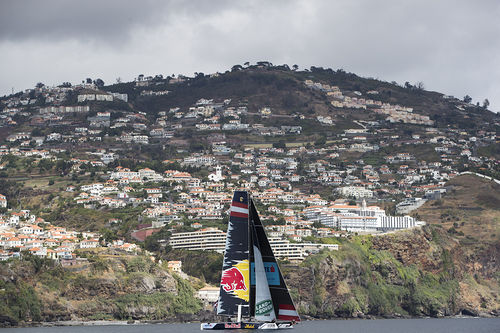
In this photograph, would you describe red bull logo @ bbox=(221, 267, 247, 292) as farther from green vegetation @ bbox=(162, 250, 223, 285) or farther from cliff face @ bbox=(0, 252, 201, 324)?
green vegetation @ bbox=(162, 250, 223, 285)

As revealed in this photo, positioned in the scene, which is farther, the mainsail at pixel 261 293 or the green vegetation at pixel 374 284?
the green vegetation at pixel 374 284

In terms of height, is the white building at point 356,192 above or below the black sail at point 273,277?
above

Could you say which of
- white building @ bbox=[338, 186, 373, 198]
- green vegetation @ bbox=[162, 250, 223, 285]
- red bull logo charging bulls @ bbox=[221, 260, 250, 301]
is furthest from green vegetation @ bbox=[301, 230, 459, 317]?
red bull logo charging bulls @ bbox=[221, 260, 250, 301]

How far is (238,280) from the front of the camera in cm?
4575

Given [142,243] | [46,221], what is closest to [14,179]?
[46,221]

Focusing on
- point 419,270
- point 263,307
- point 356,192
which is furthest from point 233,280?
point 356,192

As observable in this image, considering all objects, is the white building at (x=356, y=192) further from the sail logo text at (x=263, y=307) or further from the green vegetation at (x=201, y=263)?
the sail logo text at (x=263, y=307)

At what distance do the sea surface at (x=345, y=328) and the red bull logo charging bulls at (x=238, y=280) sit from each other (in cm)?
2141

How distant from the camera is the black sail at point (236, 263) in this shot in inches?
1786

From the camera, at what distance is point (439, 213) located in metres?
138

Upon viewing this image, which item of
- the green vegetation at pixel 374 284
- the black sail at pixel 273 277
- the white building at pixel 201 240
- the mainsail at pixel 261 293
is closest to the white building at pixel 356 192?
the green vegetation at pixel 374 284

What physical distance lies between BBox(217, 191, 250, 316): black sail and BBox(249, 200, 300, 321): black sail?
36 centimetres

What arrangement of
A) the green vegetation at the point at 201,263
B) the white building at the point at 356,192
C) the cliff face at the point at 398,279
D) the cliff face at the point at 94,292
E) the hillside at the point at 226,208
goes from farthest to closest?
the white building at the point at 356,192
the green vegetation at the point at 201,263
the cliff face at the point at 398,279
the hillside at the point at 226,208
the cliff face at the point at 94,292

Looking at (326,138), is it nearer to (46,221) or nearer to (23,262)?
(46,221)
